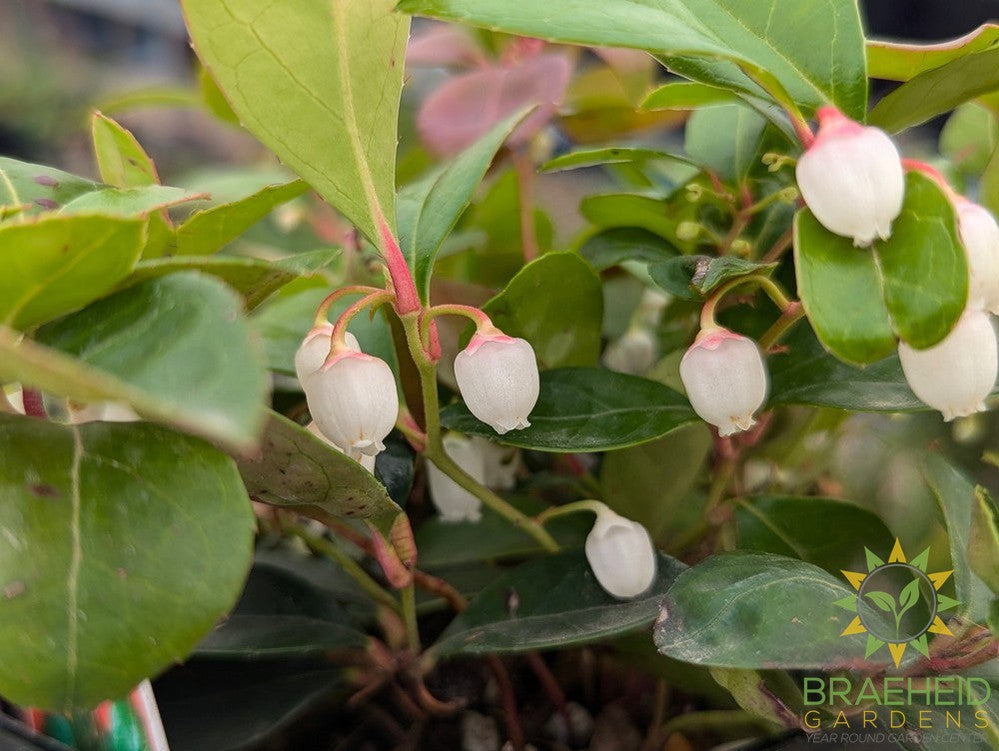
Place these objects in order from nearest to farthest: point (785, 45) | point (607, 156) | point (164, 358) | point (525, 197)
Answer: point (164, 358)
point (785, 45)
point (607, 156)
point (525, 197)

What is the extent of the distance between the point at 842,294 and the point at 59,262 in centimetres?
27

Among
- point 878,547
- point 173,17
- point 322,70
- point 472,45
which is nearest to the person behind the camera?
point 322,70

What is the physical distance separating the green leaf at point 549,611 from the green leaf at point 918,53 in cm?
26

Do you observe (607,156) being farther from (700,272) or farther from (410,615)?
(410,615)

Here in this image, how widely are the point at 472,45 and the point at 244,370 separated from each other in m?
0.74

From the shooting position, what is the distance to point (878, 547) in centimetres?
49

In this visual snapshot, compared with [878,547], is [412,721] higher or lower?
lower

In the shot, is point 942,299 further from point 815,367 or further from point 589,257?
point 589,257

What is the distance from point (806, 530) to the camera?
50 cm

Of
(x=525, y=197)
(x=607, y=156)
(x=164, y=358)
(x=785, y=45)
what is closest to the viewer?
(x=164, y=358)

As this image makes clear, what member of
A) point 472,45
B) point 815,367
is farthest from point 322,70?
point 472,45

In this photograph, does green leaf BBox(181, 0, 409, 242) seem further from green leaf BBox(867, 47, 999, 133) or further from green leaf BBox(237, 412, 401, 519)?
green leaf BBox(867, 47, 999, 133)

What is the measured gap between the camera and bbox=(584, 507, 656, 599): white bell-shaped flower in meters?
0.46

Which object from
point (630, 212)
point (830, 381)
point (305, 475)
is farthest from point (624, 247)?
point (305, 475)
